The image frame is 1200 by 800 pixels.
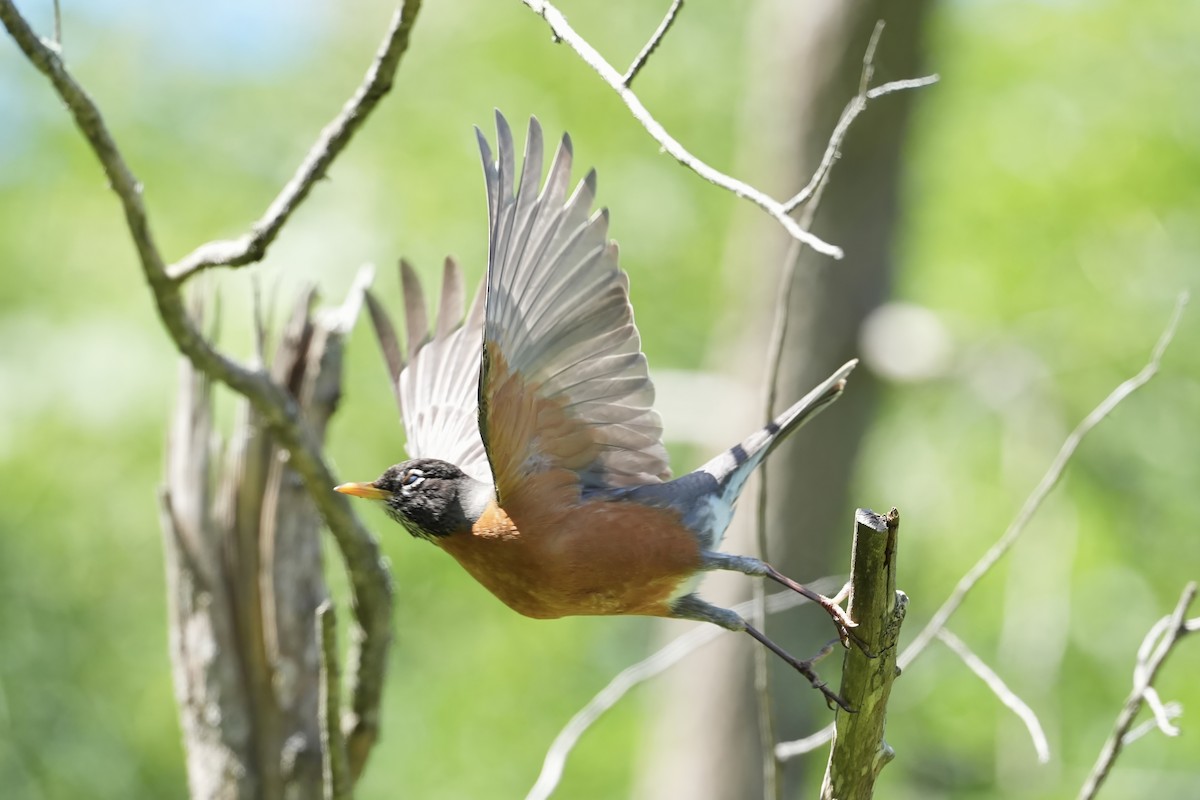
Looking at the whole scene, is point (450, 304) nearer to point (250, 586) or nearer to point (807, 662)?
→ point (250, 586)

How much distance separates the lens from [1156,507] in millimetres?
8539

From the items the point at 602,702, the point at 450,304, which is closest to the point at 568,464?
the point at 602,702

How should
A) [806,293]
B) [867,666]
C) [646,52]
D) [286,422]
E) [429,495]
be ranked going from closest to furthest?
[646,52]
[867,666]
[429,495]
[286,422]
[806,293]

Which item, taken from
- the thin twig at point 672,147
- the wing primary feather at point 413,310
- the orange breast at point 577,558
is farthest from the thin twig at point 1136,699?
the wing primary feather at point 413,310

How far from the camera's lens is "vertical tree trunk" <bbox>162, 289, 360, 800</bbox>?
4.36 m

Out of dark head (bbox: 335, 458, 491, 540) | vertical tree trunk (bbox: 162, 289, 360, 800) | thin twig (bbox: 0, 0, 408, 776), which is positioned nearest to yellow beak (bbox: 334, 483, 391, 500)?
dark head (bbox: 335, 458, 491, 540)

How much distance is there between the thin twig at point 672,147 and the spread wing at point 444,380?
2.02 metres

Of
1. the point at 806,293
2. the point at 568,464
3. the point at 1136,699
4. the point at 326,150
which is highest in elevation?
the point at 806,293

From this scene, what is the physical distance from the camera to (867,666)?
2.69m

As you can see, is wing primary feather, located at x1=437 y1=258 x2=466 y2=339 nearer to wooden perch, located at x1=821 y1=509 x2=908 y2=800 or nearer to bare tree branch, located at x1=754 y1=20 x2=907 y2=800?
bare tree branch, located at x1=754 y1=20 x2=907 y2=800

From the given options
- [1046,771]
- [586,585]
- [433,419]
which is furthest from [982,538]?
[586,585]

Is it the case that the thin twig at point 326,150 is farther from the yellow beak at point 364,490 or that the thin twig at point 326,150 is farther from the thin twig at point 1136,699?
the thin twig at point 1136,699

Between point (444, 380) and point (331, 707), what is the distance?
143 cm

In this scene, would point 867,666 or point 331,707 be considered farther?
point 331,707
